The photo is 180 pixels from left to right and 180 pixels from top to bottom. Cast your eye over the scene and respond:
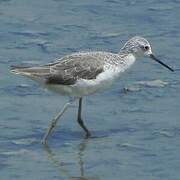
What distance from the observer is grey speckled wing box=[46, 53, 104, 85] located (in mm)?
8859

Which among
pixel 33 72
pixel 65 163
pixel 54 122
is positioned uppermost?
pixel 33 72

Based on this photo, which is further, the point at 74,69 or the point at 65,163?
the point at 74,69

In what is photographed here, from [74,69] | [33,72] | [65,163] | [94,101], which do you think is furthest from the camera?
[94,101]

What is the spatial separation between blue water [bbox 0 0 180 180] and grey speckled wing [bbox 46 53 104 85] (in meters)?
0.56

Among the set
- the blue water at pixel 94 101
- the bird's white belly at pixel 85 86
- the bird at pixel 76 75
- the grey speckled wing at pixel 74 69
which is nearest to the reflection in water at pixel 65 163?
the blue water at pixel 94 101

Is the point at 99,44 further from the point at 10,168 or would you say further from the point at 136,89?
the point at 10,168

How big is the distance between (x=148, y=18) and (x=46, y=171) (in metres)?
4.66

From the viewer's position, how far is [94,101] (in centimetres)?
972

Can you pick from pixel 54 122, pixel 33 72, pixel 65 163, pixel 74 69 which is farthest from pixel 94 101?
pixel 65 163

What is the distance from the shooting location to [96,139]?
8.94m

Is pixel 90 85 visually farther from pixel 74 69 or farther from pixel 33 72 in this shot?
pixel 33 72

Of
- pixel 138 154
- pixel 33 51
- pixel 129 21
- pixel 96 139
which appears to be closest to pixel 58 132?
pixel 96 139

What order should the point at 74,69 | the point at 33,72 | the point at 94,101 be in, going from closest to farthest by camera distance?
the point at 33,72, the point at 74,69, the point at 94,101

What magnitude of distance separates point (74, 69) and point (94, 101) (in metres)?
0.88
